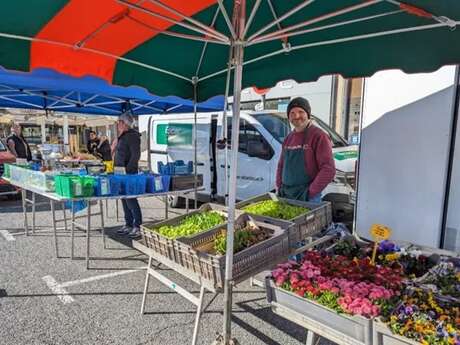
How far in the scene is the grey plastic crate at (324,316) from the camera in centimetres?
140

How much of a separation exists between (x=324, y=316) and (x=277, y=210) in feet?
3.73

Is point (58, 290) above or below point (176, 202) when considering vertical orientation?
below

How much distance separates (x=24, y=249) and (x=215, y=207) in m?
3.15

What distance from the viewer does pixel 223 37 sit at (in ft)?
5.58

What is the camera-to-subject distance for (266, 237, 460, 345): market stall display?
134 centimetres

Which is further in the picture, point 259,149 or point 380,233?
point 259,149

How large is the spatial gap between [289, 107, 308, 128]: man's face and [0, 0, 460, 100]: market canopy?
0.88ft

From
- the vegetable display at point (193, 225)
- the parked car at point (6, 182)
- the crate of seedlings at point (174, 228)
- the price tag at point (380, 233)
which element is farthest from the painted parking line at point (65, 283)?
the parked car at point (6, 182)

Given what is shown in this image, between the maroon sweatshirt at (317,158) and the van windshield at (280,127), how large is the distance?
2488mm

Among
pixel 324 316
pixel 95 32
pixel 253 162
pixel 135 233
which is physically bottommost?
pixel 135 233

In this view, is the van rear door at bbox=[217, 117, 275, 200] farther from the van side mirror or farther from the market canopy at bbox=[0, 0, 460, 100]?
the market canopy at bbox=[0, 0, 460, 100]

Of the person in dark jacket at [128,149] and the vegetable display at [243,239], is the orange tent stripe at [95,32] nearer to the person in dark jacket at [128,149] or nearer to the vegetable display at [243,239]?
the vegetable display at [243,239]

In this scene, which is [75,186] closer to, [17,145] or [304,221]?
[304,221]

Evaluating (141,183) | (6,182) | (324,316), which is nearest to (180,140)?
(141,183)
